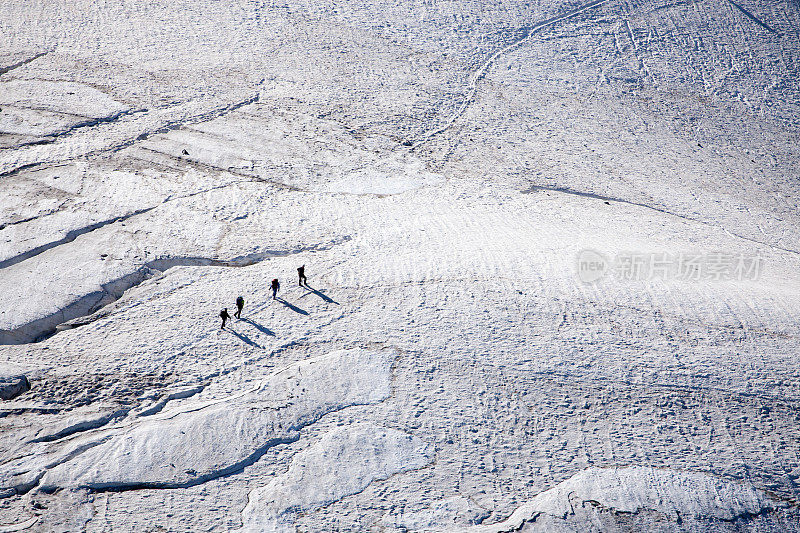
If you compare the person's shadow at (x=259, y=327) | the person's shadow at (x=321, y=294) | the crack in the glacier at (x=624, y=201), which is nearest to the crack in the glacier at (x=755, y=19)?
the crack in the glacier at (x=624, y=201)

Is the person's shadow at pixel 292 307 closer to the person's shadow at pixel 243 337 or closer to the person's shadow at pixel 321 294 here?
the person's shadow at pixel 321 294

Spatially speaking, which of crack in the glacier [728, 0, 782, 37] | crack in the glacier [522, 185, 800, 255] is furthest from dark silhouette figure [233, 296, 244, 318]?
crack in the glacier [728, 0, 782, 37]

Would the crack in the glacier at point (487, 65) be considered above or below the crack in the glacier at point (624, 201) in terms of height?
above

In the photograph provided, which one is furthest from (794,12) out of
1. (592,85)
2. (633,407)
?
(633,407)
